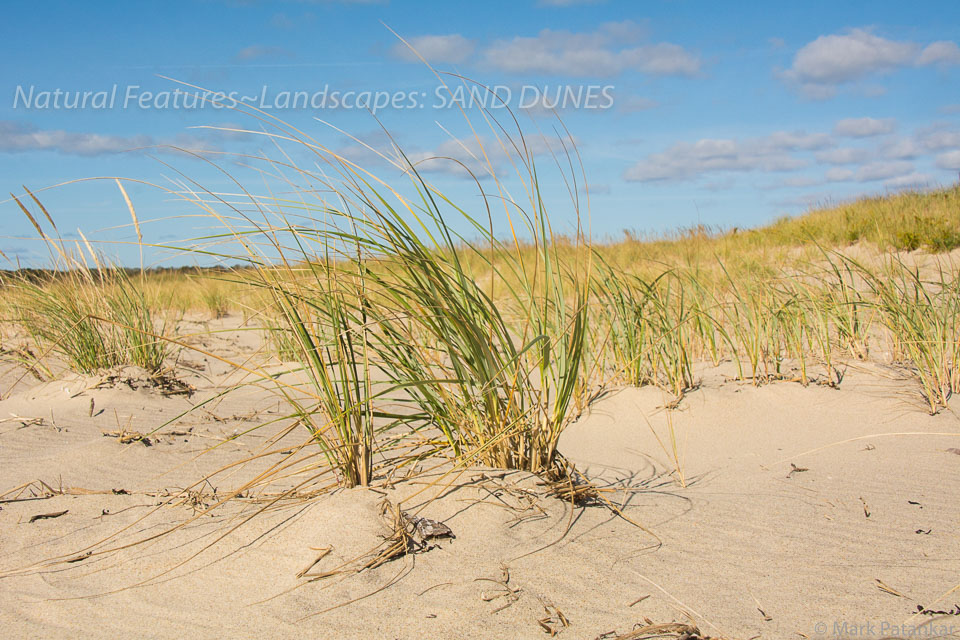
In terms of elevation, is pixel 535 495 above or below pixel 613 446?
above

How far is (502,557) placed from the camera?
61.6 inches

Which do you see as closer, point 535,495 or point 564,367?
point 535,495

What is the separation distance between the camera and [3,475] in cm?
232

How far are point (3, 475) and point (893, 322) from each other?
13.9ft

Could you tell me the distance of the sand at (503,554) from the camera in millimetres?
1368

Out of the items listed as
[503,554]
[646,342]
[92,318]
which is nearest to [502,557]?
[503,554]

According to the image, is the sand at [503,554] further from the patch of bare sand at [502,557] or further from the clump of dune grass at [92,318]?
the clump of dune grass at [92,318]

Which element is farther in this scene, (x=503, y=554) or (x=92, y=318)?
(x=92, y=318)

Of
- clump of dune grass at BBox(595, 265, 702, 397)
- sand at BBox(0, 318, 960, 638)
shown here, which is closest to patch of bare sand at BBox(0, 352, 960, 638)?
sand at BBox(0, 318, 960, 638)

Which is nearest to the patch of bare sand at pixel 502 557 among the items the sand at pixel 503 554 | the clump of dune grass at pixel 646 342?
the sand at pixel 503 554

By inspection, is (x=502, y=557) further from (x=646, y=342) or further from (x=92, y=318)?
(x=92, y=318)

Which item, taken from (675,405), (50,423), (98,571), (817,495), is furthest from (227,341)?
(817,495)

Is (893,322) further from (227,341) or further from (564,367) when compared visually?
(227,341)

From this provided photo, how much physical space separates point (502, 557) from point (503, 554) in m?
0.01
